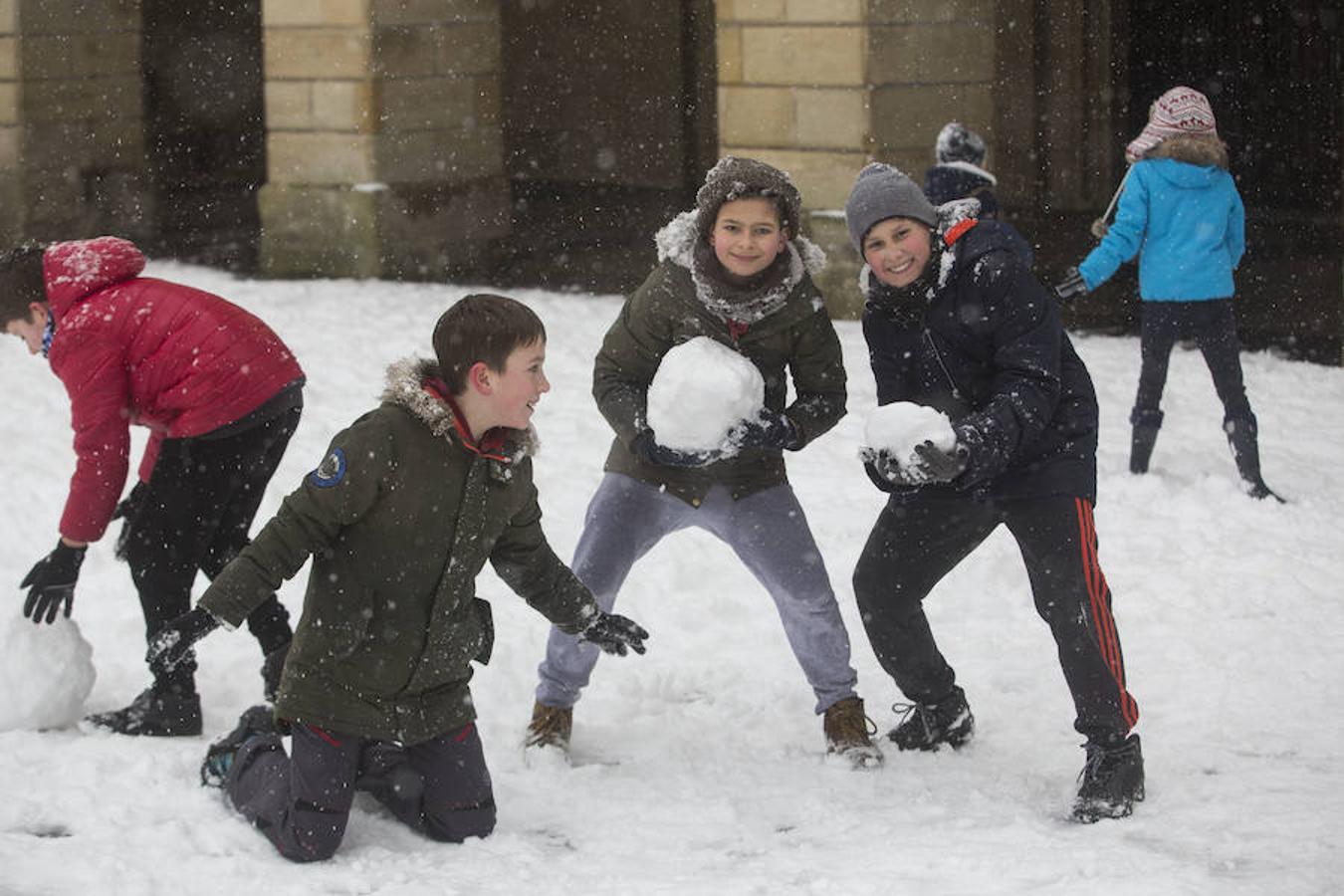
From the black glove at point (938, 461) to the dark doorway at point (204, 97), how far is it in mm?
15542

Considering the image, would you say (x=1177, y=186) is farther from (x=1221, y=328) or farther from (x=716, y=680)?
(x=716, y=680)

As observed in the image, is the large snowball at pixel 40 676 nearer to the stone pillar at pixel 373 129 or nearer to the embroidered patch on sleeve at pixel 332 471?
the embroidered patch on sleeve at pixel 332 471

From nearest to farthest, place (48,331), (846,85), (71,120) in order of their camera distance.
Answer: (48,331)
(846,85)
(71,120)

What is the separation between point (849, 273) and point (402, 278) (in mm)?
3585

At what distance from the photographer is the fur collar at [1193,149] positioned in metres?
7.97

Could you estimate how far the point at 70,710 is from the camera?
220 inches

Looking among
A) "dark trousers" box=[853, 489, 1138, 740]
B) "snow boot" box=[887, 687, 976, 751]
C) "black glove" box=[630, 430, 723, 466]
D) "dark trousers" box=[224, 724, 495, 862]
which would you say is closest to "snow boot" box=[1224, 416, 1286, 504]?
"snow boot" box=[887, 687, 976, 751]

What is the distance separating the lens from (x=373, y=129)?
13414 mm

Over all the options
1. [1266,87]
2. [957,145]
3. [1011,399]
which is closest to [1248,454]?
[957,145]

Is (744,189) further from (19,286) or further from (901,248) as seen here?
(19,286)

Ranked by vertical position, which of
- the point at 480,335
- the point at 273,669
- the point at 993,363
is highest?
the point at 480,335

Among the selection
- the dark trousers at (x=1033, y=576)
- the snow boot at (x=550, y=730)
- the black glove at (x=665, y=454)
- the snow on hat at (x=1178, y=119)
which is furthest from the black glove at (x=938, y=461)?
the snow on hat at (x=1178, y=119)

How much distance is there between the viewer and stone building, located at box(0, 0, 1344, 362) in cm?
1188

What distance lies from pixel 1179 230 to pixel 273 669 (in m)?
4.32
